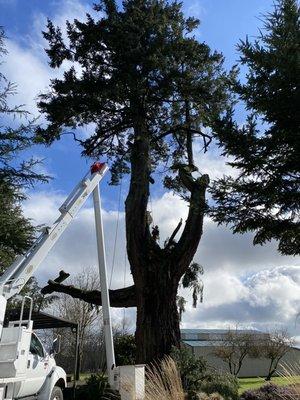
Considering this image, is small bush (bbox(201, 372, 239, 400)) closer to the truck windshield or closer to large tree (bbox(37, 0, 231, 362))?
large tree (bbox(37, 0, 231, 362))

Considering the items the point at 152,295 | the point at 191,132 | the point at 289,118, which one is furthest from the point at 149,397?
the point at 191,132

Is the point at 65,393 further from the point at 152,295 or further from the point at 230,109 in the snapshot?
the point at 230,109

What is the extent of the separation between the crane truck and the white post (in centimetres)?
3

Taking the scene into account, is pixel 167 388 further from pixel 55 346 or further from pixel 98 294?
pixel 98 294

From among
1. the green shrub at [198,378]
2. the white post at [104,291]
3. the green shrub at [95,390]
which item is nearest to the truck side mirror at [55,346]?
the white post at [104,291]

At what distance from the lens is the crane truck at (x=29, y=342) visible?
1008 cm

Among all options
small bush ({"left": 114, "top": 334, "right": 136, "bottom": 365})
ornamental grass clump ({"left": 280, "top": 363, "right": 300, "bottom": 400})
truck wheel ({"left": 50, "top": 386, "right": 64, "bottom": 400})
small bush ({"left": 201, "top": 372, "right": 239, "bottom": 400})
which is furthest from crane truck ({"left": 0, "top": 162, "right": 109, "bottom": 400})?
small bush ({"left": 114, "top": 334, "right": 136, "bottom": 365})

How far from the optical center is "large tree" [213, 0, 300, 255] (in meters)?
9.50

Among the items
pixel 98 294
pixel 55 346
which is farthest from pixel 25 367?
pixel 98 294

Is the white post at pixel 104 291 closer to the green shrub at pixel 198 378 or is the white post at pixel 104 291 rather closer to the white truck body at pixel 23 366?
the green shrub at pixel 198 378

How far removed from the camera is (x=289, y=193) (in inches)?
392

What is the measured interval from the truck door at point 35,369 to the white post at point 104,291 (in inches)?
108

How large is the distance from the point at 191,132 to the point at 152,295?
8147mm

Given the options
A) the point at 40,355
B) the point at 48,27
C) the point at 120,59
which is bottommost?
the point at 40,355
